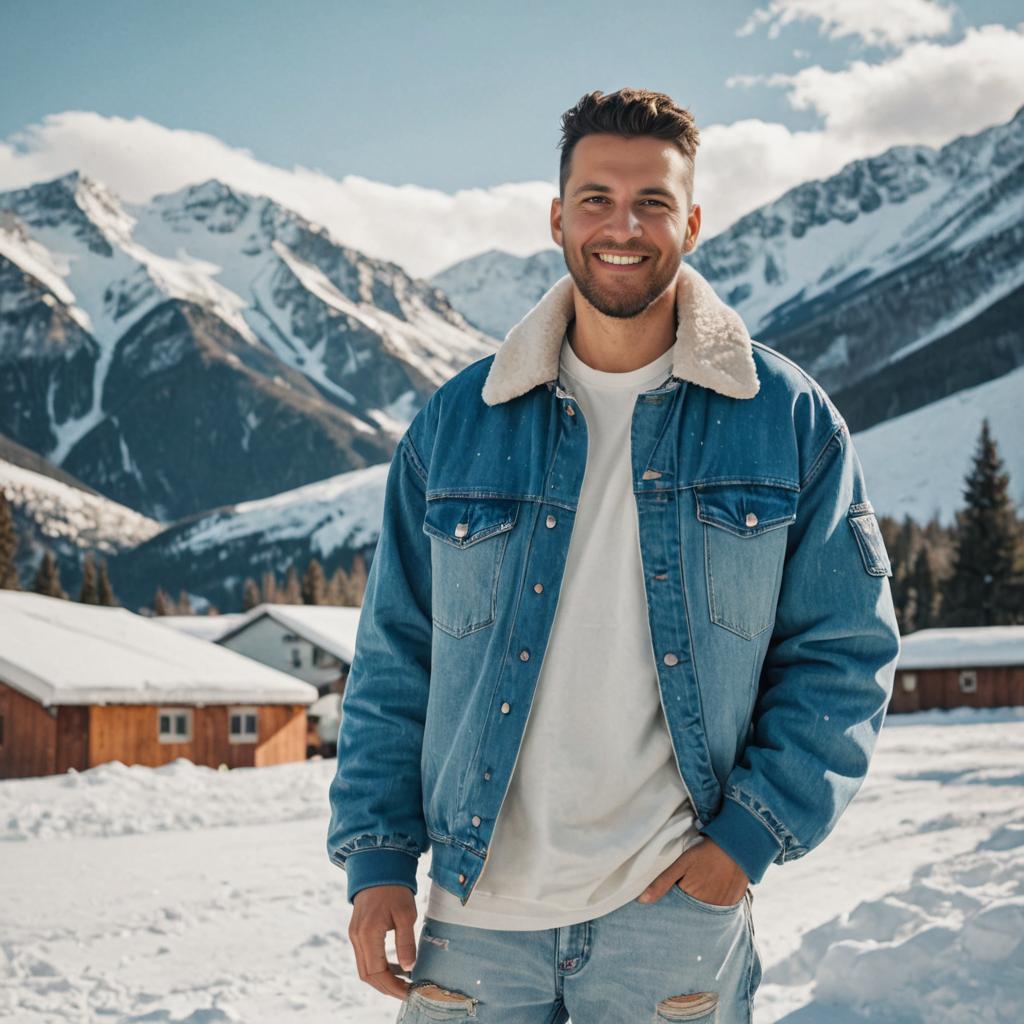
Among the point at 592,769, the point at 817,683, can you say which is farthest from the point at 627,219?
the point at 592,769

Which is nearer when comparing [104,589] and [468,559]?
[468,559]

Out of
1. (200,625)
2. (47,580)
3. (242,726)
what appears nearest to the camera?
(242,726)

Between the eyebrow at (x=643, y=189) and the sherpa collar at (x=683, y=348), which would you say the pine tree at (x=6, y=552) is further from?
the eyebrow at (x=643, y=189)

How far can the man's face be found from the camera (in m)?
2.73

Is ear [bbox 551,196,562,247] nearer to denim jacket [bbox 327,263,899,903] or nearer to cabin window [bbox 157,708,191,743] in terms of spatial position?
denim jacket [bbox 327,263,899,903]

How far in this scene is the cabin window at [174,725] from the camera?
28.6 metres

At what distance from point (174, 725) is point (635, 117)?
2828 cm

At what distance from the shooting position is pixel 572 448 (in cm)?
272

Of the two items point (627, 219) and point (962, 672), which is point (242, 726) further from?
point (627, 219)

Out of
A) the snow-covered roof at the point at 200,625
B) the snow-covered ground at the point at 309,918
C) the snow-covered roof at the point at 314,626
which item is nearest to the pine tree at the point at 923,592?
the snow-covered roof at the point at 314,626

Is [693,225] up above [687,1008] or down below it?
above

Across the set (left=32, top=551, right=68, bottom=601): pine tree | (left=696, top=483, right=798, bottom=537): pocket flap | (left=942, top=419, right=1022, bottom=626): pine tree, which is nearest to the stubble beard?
(left=696, top=483, right=798, bottom=537): pocket flap

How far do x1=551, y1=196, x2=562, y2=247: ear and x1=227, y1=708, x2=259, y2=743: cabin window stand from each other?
95.0 feet

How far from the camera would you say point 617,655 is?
2600 mm
